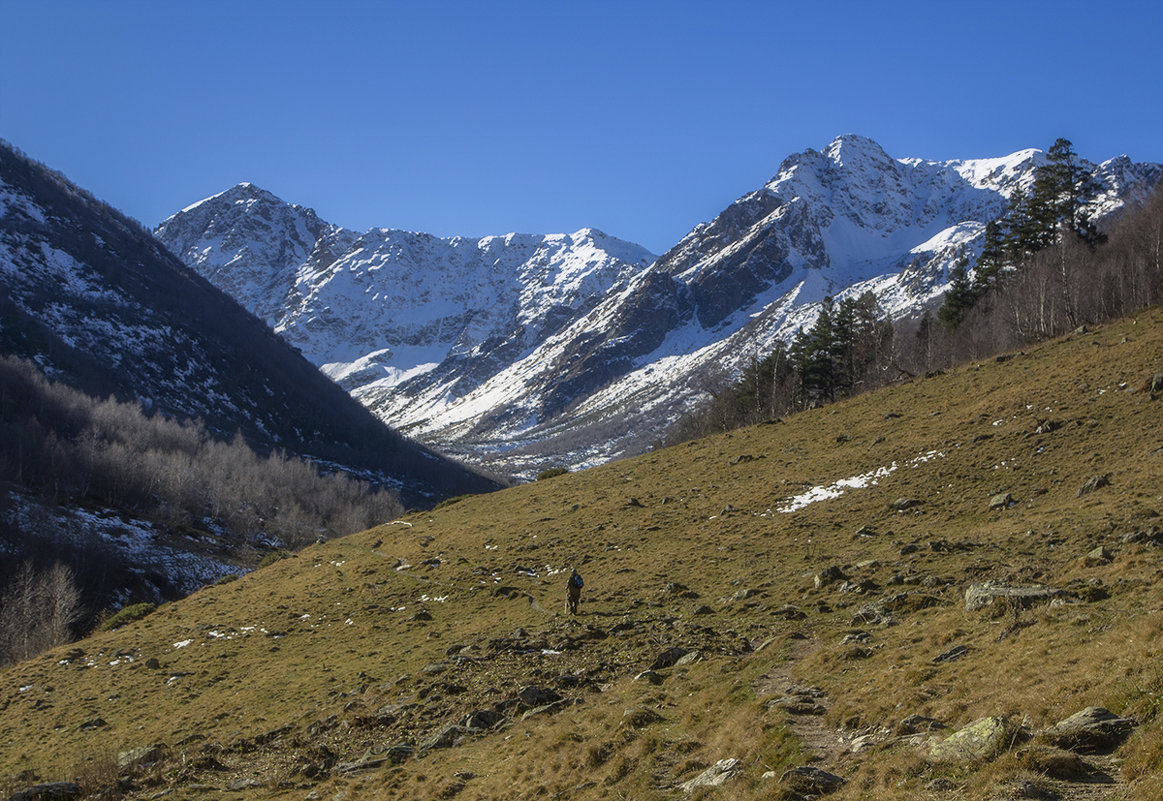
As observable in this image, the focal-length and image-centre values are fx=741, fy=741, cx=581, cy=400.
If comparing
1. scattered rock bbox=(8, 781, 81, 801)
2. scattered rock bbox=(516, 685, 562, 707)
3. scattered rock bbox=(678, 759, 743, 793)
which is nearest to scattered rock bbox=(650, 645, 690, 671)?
scattered rock bbox=(516, 685, 562, 707)

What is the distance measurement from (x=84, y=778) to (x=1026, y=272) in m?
83.3

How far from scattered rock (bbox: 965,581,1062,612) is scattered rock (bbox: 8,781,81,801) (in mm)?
23945

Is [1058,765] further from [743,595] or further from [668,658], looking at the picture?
[743,595]

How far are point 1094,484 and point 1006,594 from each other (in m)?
15.0

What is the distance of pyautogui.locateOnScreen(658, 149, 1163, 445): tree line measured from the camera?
67.7 metres

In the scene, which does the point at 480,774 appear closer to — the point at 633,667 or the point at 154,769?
the point at 633,667

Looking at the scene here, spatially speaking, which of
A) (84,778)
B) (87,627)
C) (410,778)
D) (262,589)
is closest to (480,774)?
(410,778)

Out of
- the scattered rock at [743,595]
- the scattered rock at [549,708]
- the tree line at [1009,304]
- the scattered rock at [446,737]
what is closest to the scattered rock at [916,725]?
the scattered rock at [549,708]

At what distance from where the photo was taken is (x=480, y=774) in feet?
55.8

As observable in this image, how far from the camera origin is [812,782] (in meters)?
11.9

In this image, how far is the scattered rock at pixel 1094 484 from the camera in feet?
98.0

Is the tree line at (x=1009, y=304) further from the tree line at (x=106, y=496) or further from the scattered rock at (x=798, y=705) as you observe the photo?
the tree line at (x=106, y=496)

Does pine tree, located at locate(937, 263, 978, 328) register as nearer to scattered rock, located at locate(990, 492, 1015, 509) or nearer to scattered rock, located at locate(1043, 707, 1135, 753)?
scattered rock, located at locate(990, 492, 1015, 509)

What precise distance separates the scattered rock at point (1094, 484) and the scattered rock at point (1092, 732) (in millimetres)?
22041
